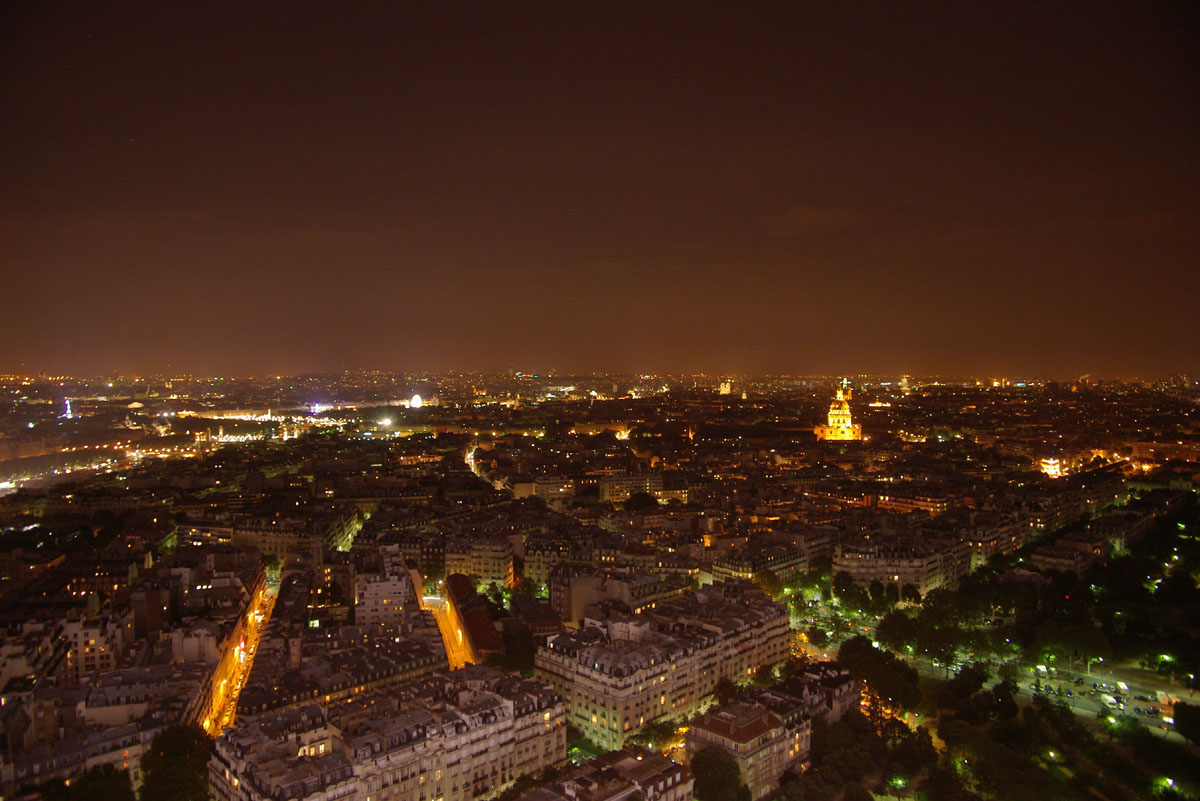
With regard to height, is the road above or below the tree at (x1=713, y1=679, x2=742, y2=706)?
below

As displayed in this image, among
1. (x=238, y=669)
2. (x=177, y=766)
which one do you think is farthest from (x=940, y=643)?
(x=238, y=669)

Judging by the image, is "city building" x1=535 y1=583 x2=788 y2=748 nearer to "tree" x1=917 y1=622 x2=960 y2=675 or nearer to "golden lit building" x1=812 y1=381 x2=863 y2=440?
"tree" x1=917 y1=622 x2=960 y2=675

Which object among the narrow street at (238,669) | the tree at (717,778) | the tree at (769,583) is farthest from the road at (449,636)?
the tree at (769,583)

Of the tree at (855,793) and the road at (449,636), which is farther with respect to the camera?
the road at (449,636)

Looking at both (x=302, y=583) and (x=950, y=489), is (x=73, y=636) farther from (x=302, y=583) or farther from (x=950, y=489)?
(x=950, y=489)

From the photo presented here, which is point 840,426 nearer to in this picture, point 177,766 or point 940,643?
point 940,643

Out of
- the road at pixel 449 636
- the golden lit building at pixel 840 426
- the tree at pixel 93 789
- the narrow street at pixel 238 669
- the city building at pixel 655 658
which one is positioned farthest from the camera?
the golden lit building at pixel 840 426

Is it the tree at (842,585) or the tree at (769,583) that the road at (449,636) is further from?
the tree at (842,585)

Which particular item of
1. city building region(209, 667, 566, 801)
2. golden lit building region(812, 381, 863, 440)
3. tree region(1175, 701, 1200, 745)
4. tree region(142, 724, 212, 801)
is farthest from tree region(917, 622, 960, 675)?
golden lit building region(812, 381, 863, 440)
